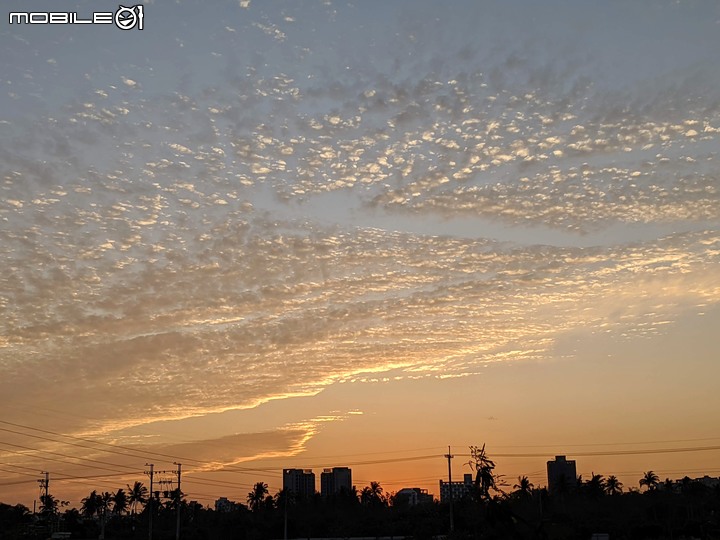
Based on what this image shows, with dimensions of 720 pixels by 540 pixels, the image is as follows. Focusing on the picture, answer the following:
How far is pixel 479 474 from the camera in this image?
57.9 feet

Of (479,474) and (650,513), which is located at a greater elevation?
(479,474)

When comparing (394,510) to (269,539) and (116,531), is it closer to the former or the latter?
(269,539)

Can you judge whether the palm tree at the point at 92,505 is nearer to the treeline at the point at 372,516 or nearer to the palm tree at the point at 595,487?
the treeline at the point at 372,516

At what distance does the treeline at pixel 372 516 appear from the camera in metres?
113

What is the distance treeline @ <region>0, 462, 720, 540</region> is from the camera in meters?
113

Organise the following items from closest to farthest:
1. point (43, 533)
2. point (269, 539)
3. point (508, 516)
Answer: point (508, 516), point (43, 533), point (269, 539)

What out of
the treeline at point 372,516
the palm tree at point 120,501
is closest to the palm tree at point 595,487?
the treeline at point 372,516

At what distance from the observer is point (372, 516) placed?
491 feet

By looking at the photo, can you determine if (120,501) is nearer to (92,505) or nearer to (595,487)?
(92,505)

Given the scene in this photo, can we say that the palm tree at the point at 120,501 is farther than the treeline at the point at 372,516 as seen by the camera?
Yes

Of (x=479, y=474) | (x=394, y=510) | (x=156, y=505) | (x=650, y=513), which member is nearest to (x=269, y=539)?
(x=394, y=510)

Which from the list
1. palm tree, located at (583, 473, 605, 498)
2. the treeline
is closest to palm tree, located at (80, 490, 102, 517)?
the treeline

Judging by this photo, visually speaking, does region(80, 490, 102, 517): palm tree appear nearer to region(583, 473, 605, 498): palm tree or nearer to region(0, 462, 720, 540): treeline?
region(0, 462, 720, 540): treeline

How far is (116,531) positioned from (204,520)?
18701 millimetres
